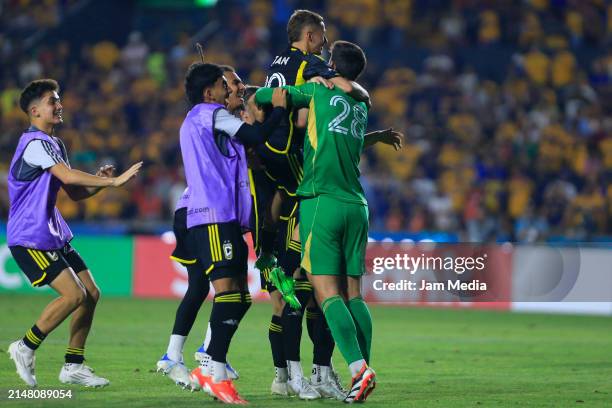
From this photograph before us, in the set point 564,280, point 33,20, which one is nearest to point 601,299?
point 564,280

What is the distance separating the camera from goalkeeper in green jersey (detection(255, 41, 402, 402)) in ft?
26.8

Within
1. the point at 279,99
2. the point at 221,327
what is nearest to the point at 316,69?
the point at 279,99

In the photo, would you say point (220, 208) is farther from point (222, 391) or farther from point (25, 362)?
point (25, 362)

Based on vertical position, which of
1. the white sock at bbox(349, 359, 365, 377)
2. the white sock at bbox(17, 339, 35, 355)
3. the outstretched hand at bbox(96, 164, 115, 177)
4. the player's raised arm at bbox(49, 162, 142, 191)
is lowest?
the white sock at bbox(349, 359, 365, 377)

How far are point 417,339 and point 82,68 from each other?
49.9ft

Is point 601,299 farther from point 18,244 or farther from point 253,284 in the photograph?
point 18,244

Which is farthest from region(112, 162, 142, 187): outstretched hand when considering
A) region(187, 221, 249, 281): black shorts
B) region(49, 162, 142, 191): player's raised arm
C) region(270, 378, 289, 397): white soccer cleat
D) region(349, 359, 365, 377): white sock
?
region(349, 359, 365, 377): white sock

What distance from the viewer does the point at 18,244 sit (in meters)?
8.66

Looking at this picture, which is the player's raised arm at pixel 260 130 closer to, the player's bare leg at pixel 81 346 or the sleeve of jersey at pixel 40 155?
the sleeve of jersey at pixel 40 155

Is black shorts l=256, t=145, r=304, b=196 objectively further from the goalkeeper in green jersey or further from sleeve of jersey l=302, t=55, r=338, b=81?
sleeve of jersey l=302, t=55, r=338, b=81

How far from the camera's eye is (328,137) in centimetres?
820

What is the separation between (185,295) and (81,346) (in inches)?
35.9

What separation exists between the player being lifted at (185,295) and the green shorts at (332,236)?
1.16 metres

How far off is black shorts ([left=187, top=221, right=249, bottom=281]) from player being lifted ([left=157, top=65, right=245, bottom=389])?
2.60 ft
